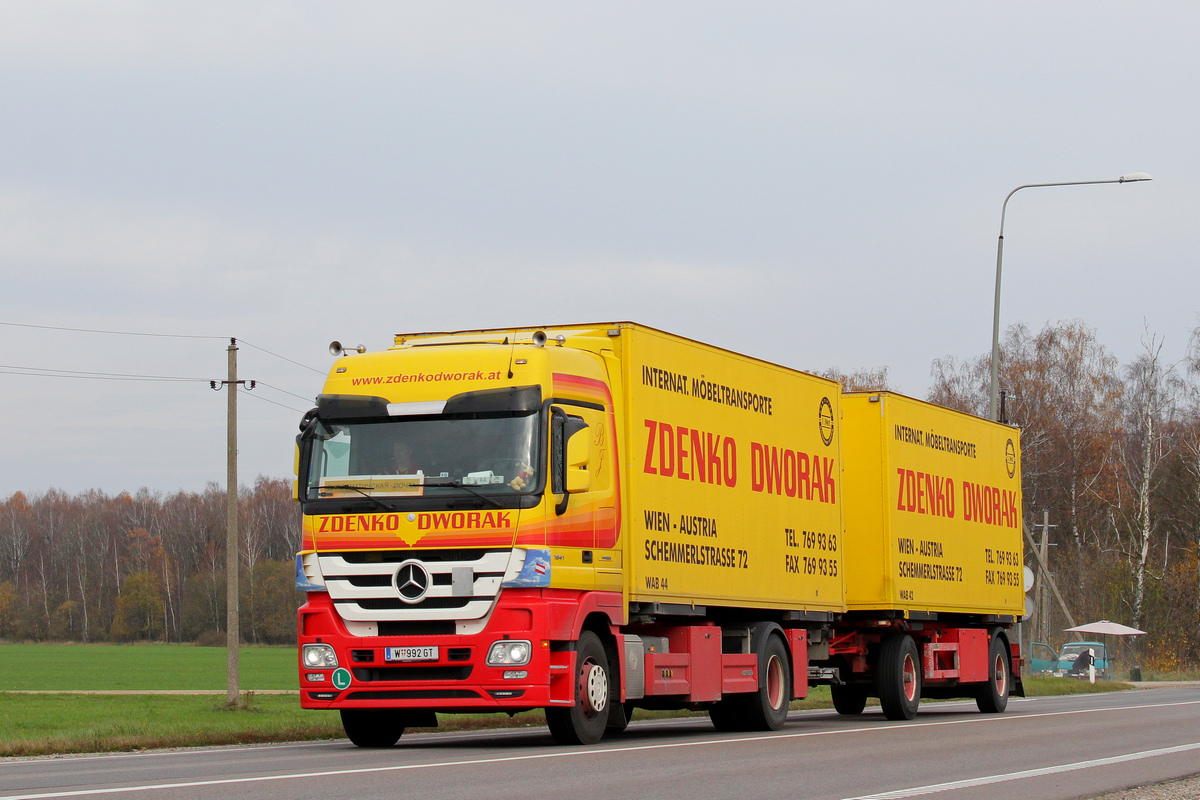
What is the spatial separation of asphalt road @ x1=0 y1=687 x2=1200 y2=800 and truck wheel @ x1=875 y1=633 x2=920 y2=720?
9.92ft

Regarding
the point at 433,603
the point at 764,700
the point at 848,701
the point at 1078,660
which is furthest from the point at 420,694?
the point at 1078,660

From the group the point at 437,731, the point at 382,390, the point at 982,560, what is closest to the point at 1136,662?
the point at 982,560

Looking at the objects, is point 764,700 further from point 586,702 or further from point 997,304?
point 997,304

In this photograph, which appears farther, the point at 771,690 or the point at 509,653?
the point at 771,690

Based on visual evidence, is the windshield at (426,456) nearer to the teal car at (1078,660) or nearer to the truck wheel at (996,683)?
the truck wheel at (996,683)

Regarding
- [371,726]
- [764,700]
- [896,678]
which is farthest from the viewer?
[896,678]

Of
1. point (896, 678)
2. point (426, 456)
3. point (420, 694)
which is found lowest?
point (896, 678)

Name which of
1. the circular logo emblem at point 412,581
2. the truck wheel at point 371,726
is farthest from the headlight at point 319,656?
the truck wheel at point 371,726

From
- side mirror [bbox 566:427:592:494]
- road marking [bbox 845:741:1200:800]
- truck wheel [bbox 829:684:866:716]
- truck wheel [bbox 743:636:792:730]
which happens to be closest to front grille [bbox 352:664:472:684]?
side mirror [bbox 566:427:592:494]

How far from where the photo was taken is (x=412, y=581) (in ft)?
43.3

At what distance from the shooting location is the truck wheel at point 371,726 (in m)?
14.6

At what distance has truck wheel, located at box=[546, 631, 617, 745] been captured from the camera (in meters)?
13.7

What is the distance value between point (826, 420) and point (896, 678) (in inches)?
149

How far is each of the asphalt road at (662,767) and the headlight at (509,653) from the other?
76cm
